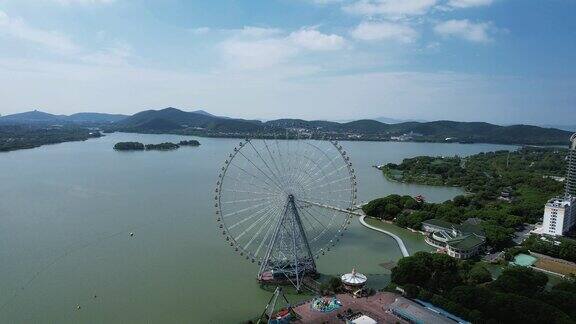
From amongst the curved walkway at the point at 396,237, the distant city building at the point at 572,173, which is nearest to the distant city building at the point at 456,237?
the curved walkway at the point at 396,237

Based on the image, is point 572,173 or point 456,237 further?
point 572,173

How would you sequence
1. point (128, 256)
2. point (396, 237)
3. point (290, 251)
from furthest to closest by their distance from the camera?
1. point (396, 237)
2. point (128, 256)
3. point (290, 251)

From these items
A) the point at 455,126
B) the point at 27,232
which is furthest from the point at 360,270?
the point at 455,126

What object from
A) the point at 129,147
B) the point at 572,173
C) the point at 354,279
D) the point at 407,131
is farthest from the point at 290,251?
the point at 407,131

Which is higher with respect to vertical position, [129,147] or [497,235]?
[129,147]

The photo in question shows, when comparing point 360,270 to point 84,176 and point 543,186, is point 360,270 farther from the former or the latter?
point 84,176

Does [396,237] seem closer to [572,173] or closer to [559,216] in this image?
[559,216]

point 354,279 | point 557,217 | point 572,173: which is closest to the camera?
point 354,279
